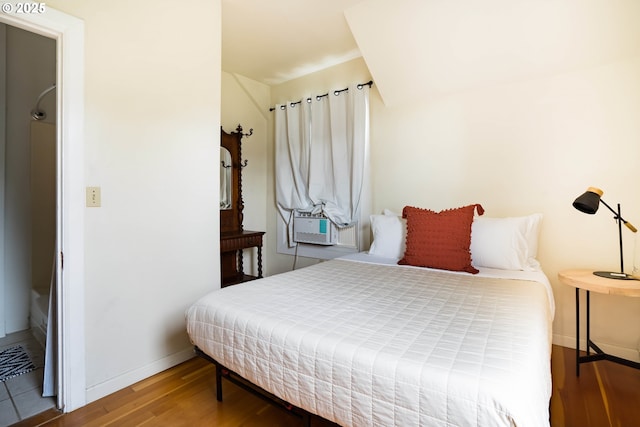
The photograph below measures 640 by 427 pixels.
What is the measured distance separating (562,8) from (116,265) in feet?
10.4

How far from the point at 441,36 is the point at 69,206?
2.70 meters

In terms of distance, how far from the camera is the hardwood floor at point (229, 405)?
5.07ft

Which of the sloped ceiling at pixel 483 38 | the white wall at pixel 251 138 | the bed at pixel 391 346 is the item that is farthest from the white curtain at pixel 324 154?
the bed at pixel 391 346

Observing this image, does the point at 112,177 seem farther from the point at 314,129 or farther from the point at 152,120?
the point at 314,129

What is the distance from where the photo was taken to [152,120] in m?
1.96

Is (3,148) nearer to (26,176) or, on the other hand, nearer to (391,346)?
(26,176)

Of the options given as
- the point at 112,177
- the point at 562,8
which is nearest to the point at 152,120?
the point at 112,177

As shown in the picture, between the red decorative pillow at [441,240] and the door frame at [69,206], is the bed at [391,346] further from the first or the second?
the door frame at [69,206]

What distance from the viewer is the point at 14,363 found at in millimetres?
2104

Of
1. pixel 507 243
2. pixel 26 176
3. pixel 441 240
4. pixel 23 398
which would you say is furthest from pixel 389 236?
pixel 26 176

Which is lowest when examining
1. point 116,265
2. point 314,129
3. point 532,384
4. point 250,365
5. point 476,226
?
point 250,365

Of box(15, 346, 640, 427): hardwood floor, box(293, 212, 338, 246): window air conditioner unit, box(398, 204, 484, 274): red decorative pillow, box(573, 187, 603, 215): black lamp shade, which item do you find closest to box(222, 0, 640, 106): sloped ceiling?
box(573, 187, 603, 215): black lamp shade

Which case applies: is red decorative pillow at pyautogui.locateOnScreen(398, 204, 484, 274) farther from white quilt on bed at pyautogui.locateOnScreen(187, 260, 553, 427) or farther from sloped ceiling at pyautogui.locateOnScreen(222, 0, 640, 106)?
sloped ceiling at pyautogui.locateOnScreen(222, 0, 640, 106)

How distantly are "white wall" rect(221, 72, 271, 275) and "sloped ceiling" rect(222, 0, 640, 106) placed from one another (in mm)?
547
